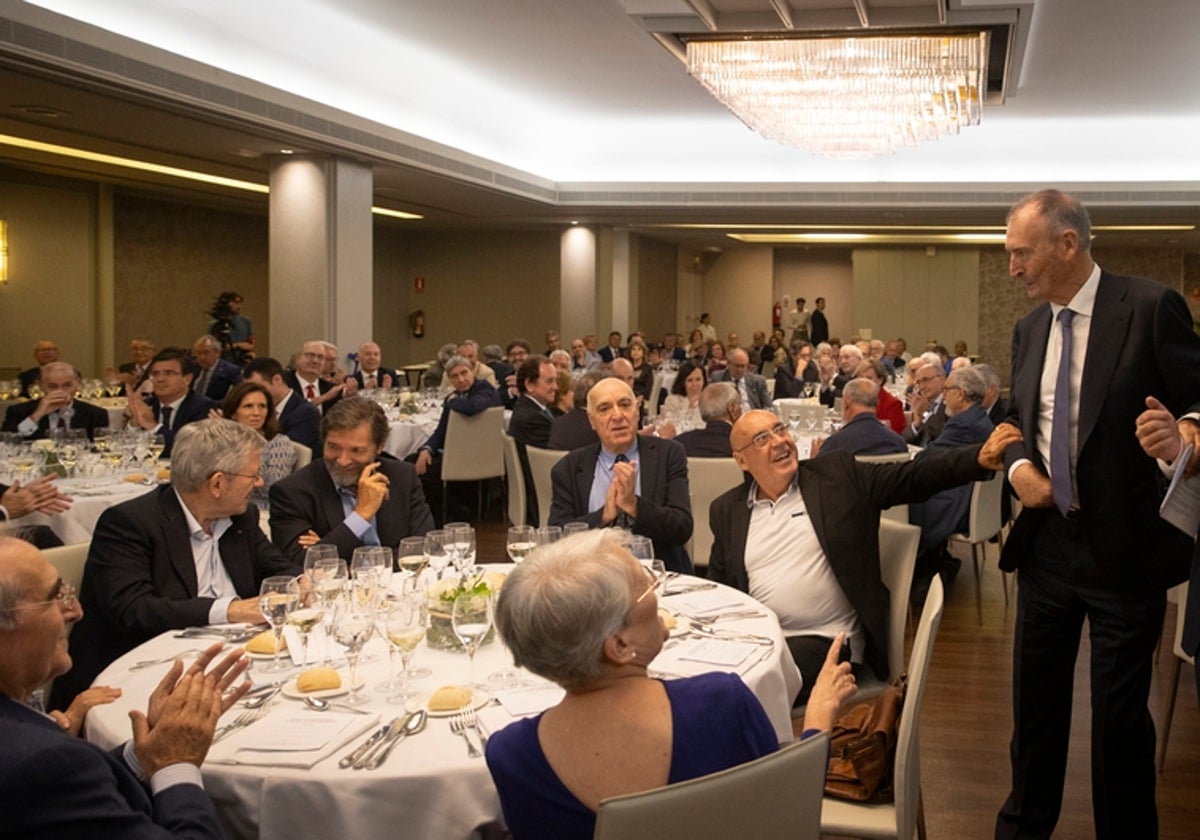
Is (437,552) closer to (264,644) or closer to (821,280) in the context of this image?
(264,644)

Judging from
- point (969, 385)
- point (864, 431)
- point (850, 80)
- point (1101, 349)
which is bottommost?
point (864, 431)

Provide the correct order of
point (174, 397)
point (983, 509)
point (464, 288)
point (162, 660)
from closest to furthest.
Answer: point (162, 660), point (983, 509), point (174, 397), point (464, 288)

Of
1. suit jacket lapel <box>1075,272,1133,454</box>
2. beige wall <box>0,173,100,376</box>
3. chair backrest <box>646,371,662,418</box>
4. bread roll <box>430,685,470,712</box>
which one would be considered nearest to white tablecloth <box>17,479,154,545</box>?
bread roll <box>430,685,470,712</box>

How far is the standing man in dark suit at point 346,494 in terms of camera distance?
3838mm

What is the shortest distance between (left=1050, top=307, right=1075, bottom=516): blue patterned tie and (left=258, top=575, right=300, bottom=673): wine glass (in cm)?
199

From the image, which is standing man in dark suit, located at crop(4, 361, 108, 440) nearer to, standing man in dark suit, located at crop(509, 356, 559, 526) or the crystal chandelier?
standing man in dark suit, located at crop(509, 356, 559, 526)

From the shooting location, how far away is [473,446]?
27.4 ft

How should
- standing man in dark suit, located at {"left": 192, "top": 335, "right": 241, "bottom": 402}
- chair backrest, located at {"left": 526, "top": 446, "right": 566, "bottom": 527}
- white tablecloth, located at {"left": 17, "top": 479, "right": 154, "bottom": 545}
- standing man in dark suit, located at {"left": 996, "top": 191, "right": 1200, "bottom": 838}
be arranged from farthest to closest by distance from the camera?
standing man in dark suit, located at {"left": 192, "top": 335, "right": 241, "bottom": 402}, chair backrest, located at {"left": 526, "top": 446, "right": 566, "bottom": 527}, white tablecloth, located at {"left": 17, "top": 479, "right": 154, "bottom": 545}, standing man in dark suit, located at {"left": 996, "top": 191, "right": 1200, "bottom": 838}

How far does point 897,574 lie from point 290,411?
3980 mm

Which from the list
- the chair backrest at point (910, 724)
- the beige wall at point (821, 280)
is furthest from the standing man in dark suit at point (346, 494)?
the beige wall at point (821, 280)

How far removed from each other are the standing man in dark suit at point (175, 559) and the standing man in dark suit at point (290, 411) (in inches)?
121

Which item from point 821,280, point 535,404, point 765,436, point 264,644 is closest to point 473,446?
point 535,404

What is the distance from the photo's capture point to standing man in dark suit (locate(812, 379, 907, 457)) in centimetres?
589

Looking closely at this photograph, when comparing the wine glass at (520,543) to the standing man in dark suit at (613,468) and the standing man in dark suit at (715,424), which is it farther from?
the standing man in dark suit at (715,424)
